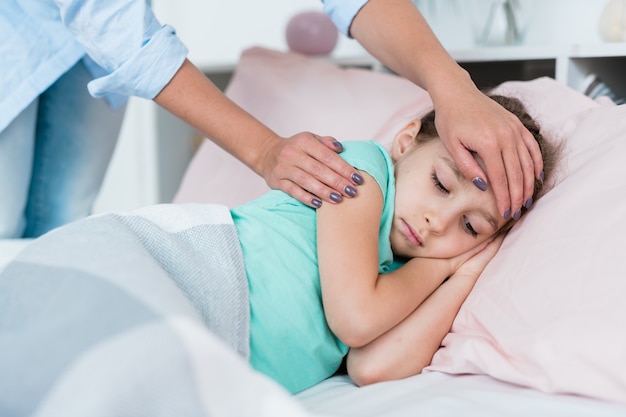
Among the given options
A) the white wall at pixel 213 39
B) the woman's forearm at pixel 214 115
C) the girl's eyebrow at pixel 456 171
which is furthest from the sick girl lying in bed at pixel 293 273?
the white wall at pixel 213 39

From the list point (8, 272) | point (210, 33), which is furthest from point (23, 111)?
point (210, 33)

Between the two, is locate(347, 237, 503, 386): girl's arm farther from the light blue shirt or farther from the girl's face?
the light blue shirt

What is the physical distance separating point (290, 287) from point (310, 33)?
1.35m

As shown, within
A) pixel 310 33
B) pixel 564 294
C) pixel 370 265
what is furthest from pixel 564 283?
pixel 310 33

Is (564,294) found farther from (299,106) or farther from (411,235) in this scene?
(299,106)

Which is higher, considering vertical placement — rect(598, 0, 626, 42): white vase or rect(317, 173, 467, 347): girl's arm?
rect(598, 0, 626, 42): white vase

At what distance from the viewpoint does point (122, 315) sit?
0.76 meters

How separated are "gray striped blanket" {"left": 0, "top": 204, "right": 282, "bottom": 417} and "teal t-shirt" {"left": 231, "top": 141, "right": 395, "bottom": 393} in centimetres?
4

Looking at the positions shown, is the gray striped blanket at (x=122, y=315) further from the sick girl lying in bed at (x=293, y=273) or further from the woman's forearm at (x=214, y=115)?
the woman's forearm at (x=214, y=115)

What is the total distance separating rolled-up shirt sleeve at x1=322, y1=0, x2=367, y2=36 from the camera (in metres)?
1.40

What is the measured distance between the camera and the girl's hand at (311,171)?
1090mm

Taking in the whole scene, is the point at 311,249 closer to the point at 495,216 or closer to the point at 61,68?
the point at 495,216

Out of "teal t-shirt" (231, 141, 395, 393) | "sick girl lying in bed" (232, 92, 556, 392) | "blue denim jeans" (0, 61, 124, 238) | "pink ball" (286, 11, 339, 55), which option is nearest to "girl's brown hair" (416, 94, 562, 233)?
"sick girl lying in bed" (232, 92, 556, 392)

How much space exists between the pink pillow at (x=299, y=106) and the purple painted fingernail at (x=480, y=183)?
475 mm
